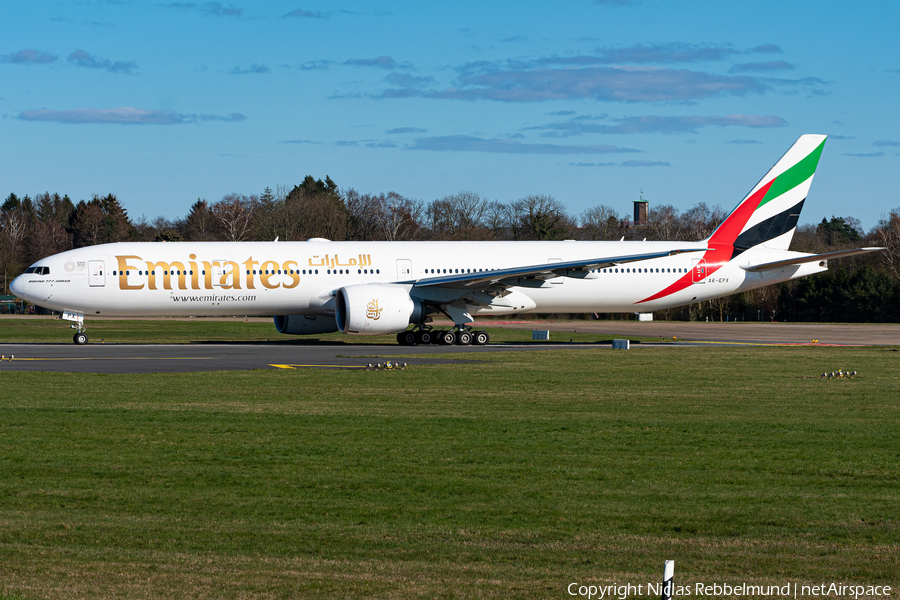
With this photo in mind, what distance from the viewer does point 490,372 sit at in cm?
2314

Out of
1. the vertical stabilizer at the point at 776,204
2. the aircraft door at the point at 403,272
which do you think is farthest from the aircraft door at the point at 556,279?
the vertical stabilizer at the point at 776,204

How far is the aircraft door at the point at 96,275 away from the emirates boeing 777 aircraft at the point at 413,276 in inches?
1.4

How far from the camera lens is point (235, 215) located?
338ft

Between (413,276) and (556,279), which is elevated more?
(413,276)

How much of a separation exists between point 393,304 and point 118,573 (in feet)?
84.4

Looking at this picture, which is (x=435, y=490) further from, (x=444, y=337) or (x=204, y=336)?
(x=204, y=336)

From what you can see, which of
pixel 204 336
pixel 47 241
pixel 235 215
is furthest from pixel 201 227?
pixel 204 336

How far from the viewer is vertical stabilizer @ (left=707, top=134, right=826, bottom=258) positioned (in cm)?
3734

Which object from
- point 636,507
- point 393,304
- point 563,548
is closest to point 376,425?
point 636,507

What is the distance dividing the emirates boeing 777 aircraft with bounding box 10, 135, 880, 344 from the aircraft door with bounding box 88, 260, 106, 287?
36 mm

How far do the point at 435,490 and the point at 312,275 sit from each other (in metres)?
25.3

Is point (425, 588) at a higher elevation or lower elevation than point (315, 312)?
lower

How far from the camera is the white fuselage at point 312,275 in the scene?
1342 inches

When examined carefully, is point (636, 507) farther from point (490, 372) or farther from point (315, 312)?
point (315, 312)
